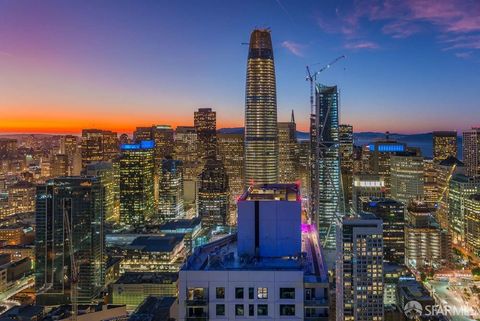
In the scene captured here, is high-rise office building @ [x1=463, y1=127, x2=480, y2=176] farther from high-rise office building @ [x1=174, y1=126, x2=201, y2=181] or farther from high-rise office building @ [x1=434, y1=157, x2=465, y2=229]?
high-rise office building @ [x1=174, y1=126, x2=201, y2=181]

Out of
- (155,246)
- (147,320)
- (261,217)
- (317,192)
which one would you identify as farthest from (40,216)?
(261,217)

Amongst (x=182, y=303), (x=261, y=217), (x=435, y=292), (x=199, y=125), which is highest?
(x=199, y=125)

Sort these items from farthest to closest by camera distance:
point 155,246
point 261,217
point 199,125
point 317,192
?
1. point 199,125
2. point 317,192
3. point 155,246
4. point 261,217

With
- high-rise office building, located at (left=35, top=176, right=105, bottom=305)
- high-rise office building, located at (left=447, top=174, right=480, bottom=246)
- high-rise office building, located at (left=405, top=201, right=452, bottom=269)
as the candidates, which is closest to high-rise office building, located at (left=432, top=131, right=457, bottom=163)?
high-rise office building, located at (left=447, top=174, right=480, bottom=246)

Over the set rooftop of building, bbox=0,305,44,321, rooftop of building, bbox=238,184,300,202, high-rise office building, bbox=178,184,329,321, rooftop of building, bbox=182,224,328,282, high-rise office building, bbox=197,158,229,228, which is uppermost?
rooftop of building, bbox=238,184,300,202

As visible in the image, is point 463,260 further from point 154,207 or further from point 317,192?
point 154,207

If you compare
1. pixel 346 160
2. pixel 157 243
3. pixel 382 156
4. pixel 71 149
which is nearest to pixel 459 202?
pixel 346 160

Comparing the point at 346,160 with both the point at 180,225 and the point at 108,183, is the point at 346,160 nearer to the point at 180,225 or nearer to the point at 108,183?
the point at 180,225
